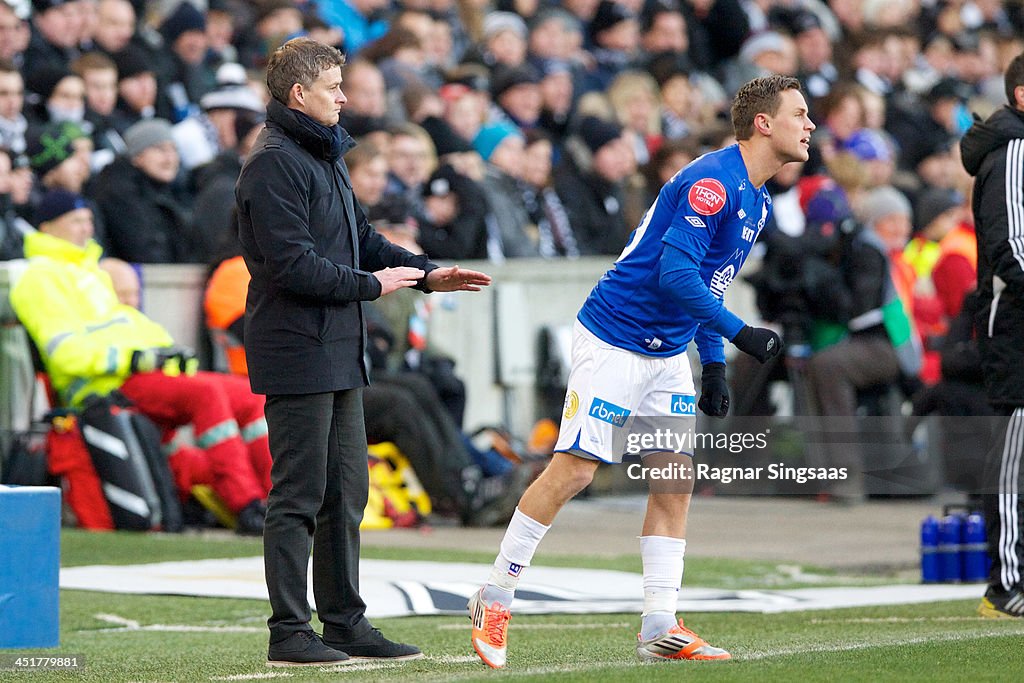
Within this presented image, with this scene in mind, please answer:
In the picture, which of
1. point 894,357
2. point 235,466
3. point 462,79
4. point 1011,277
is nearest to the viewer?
point 1011,277

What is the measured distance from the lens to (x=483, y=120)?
16484mm

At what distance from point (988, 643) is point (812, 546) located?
5.25m

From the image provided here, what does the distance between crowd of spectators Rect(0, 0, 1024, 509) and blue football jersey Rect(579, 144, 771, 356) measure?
16.1ft

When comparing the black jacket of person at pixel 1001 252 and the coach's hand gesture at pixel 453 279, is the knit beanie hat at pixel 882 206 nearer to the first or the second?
the black jacket of person at pixel 1001 252

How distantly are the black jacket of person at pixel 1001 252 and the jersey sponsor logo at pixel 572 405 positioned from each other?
86.2 inches

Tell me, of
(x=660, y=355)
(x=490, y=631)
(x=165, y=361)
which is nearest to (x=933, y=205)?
(x=165, y=361)

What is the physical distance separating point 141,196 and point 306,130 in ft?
21.1

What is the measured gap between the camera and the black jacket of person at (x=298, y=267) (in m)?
6.62

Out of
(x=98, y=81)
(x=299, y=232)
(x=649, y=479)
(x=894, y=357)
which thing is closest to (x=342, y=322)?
(x=299, y=232)

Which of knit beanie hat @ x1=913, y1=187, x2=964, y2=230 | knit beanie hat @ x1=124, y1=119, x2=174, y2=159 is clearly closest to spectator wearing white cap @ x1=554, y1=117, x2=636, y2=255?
knit beanie hat @ x1=913, y1=187, x2=964, y2=230

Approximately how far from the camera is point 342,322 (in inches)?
270

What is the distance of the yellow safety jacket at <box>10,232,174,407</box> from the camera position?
1150 cm

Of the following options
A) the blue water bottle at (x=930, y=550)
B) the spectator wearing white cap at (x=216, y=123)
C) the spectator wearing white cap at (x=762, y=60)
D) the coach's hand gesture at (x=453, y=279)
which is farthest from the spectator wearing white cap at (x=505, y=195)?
the coach's hand gesture at (x=453, y=279)

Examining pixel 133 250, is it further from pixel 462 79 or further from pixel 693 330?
pixel 693 330
